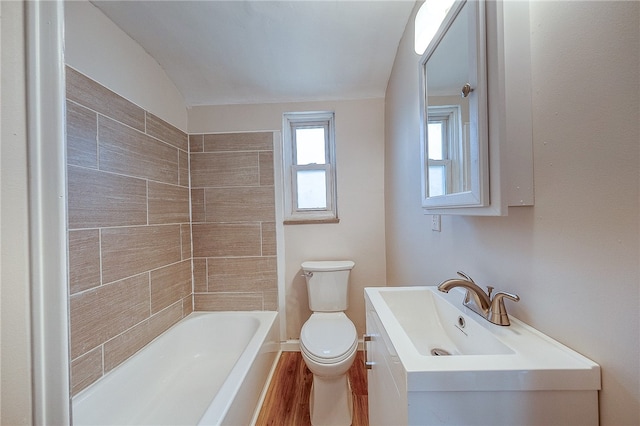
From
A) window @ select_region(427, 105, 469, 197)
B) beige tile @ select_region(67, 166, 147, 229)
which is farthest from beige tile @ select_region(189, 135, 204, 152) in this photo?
window @ select_region(427, 105, 469, 197)

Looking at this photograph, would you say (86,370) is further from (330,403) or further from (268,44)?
(268,44)

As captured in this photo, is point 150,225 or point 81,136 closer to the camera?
point 81,136

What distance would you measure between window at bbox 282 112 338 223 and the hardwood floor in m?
1.15

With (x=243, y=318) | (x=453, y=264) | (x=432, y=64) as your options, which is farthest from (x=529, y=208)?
(x=243, y=318)

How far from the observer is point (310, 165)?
2.12 meters

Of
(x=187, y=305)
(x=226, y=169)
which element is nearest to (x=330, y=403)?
(x=187, y=305)

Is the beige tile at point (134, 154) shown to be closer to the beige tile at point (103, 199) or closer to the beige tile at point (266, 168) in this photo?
the beige tile at point (103, 199)

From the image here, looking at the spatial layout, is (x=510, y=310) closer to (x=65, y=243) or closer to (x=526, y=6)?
(x=526, y=6)

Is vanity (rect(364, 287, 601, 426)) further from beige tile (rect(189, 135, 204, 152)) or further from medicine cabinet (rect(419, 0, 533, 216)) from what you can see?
beige tile (rect(189, 135, 204, 152))

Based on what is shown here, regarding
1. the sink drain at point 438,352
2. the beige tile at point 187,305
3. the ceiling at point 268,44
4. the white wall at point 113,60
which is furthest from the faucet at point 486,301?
the beige tile at point 187,305

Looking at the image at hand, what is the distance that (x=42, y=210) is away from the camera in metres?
0.31

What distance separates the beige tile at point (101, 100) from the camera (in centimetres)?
107

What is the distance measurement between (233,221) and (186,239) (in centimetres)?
38

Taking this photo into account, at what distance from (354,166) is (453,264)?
120 cm
